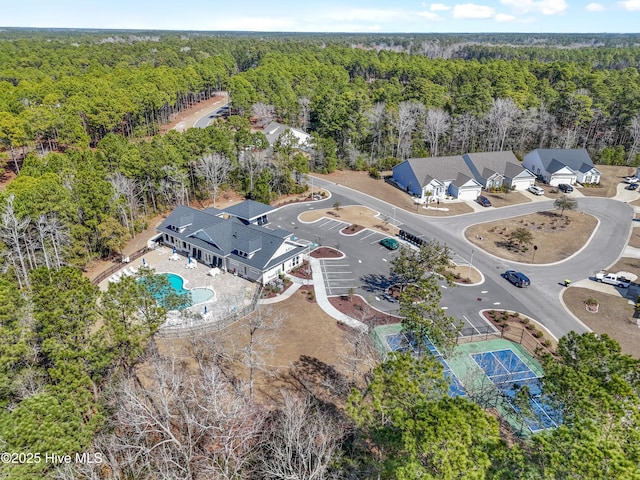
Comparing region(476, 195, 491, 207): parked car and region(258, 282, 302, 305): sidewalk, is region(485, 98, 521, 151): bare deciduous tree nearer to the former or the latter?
region(476, 195, 491, 207): parked car

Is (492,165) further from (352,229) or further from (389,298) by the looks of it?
(389,298)

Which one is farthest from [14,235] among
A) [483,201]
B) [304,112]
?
[304,112]

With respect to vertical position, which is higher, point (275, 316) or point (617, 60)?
point (617, 60)

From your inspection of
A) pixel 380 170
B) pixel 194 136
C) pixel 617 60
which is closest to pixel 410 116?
pixel 380 170

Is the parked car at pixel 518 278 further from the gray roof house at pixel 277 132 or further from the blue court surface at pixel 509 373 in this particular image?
the gray roof house at pixel 277 132

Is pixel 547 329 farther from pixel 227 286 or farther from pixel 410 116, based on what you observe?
pixel 410 116

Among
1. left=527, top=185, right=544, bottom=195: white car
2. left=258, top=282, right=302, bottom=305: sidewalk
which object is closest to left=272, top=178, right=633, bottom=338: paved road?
left=527, top=185, right=544, bottom=195: white car

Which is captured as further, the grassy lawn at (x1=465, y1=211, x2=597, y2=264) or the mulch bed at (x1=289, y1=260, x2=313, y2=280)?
the grassy lawn at (x1=465, y1=211, x2=597, y2=264)
